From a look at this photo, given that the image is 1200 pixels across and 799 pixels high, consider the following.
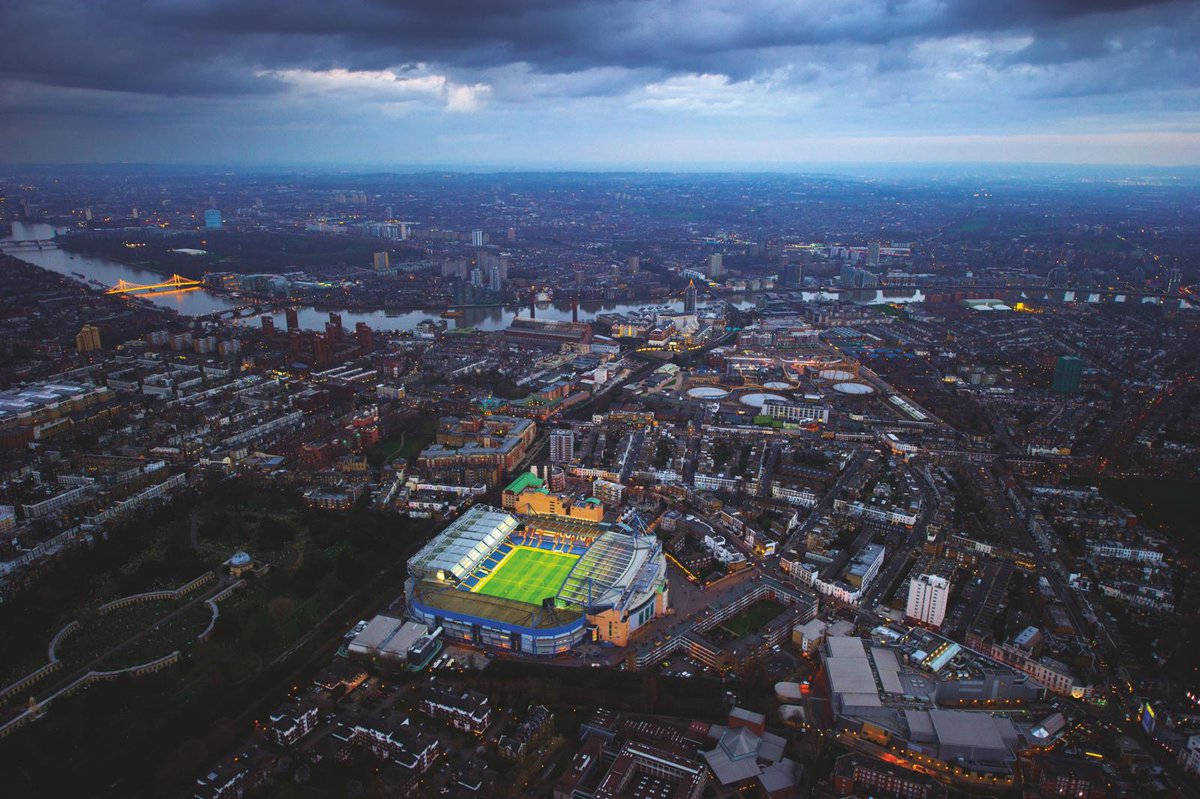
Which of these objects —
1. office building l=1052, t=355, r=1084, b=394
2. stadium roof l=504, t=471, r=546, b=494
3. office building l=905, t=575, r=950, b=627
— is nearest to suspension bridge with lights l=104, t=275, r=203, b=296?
stadium roof l=504, t=471, r=546, b=494

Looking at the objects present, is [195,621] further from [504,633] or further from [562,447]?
[562,447]


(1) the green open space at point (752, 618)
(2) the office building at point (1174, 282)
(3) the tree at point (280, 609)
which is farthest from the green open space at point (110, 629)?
(2) the office building at point (1174, 282)

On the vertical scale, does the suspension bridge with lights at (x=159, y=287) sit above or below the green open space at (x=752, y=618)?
above

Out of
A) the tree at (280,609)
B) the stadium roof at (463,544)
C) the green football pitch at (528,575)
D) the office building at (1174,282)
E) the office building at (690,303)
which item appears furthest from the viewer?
the office building at (1174,282)

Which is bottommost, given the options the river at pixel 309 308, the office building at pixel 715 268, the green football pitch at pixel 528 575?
the green football pitch at pixel 528 575

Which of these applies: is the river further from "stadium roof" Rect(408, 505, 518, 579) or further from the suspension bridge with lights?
"stadium roof" Rect(408, 505, 518, 579)

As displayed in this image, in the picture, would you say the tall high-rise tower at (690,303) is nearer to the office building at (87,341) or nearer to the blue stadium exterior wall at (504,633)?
the office building at (87,341)
